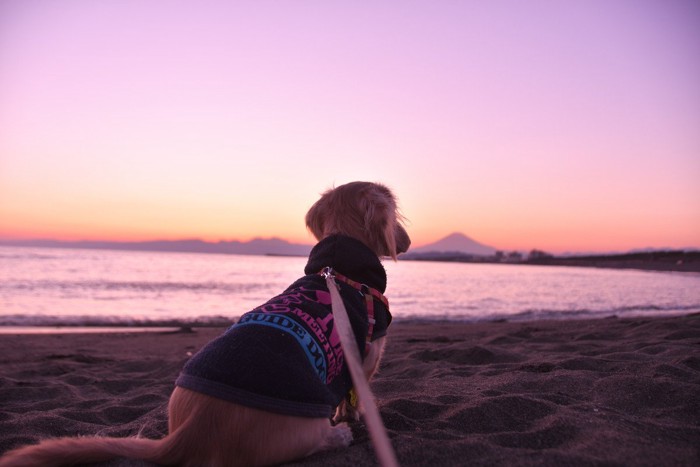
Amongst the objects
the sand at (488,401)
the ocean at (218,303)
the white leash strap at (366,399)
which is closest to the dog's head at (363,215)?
the sand at (488,401)

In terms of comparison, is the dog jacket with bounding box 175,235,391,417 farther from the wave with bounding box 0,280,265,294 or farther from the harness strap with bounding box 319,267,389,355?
the wave with bounding box 0,280,265,294

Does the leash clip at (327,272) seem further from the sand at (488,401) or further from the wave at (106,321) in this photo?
the wave at (106,321)

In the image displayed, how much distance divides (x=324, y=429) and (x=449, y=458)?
603 millimetres

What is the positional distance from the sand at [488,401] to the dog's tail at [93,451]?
0.09 metres

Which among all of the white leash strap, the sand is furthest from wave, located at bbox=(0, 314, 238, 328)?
the white leash strap

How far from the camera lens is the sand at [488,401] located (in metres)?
2.10

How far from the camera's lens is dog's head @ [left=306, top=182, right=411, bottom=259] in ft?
10.5

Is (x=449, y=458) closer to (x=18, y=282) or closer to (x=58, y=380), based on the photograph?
(x=58, y=380)

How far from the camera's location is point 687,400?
266 cm

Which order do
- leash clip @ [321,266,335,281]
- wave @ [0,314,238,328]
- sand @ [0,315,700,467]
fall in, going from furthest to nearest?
wave @ [0,314,238,328] → leash clip @ [321,266,335,281] → sand @ [0,315,700,467]

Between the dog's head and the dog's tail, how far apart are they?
161 cm

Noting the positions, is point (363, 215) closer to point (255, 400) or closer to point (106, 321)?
point (255, 400)

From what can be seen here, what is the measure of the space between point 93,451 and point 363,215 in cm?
195

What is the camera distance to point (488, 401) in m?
2.81
